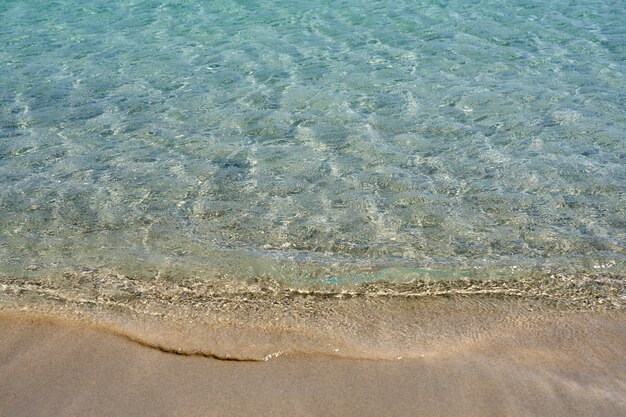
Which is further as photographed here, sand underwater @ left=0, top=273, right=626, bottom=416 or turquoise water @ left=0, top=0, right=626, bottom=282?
turquoise water @ left=0, top=0, right=626, bottom=282

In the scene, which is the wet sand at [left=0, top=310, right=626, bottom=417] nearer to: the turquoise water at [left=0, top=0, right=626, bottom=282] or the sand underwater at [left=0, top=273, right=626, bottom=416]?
the sand underwater at [left=0, top=273, right=626, bottom=416]

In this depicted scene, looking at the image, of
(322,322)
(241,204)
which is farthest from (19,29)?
(322,322)

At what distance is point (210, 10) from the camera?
397 inches

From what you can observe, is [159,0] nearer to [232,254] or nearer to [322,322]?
[232,254]

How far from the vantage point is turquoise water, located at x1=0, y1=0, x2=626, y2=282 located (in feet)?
15.0

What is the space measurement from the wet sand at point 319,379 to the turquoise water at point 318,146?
2.46ft

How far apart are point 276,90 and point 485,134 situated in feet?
6.99

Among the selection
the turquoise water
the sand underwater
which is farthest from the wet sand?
the turquoise water

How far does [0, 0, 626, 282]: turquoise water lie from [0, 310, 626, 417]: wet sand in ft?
2.46

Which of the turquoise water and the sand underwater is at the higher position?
the sand underwater

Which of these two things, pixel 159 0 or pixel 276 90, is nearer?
pixel 276 90

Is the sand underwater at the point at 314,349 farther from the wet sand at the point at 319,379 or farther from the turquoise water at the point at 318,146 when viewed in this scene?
the turquoise water at the point at 318,146

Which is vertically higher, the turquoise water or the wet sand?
the wet sand

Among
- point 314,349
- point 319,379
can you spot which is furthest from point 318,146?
point 319,379
